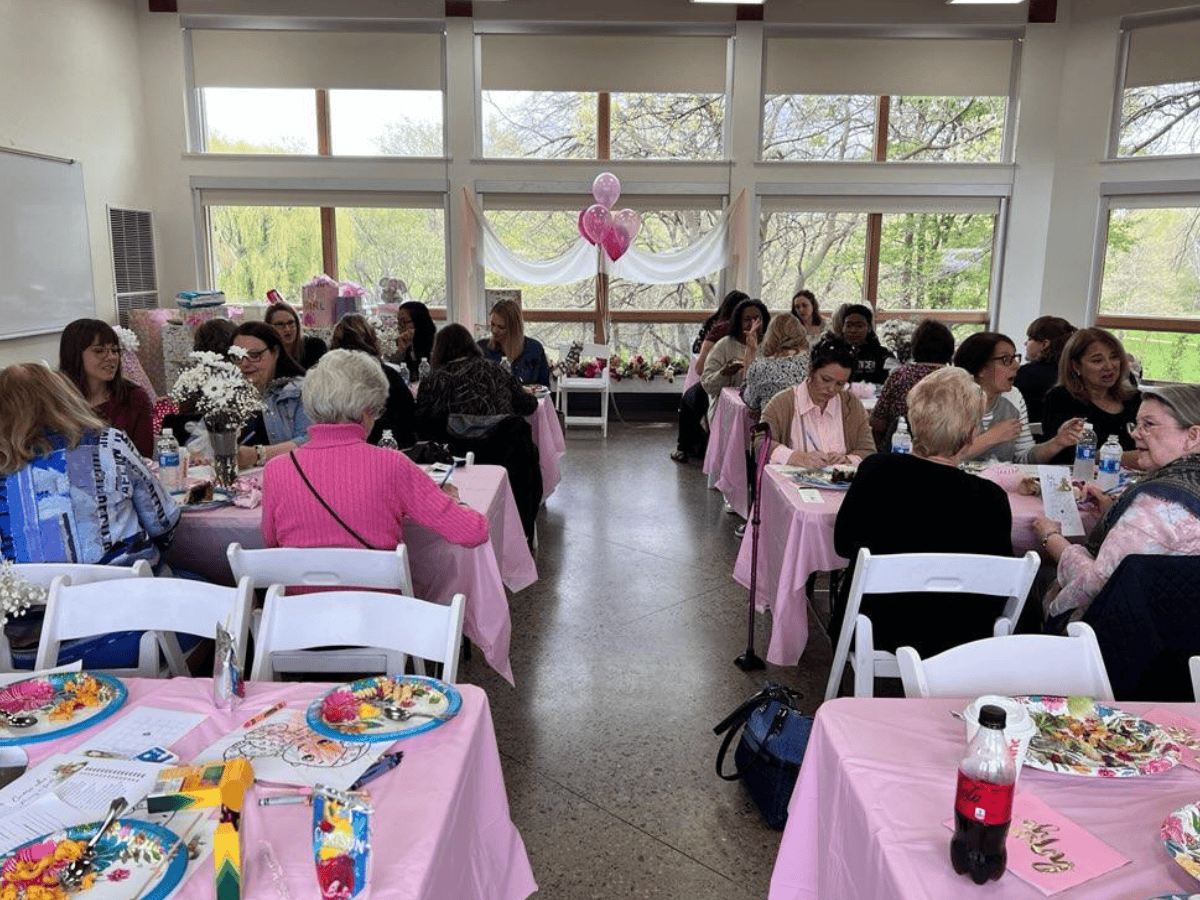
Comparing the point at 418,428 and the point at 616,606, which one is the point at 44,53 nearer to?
the point at 418,428

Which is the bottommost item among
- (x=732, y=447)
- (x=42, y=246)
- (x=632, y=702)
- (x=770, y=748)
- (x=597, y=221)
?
(x=632, y=702)

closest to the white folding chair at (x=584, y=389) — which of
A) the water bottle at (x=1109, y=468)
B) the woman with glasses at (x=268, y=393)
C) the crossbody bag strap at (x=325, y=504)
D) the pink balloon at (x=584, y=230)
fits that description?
the pink balloon at (x=584, y=230)

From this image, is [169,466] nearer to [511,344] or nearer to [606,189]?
[511,344]

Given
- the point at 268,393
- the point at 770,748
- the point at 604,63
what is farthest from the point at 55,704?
the point at 604,63

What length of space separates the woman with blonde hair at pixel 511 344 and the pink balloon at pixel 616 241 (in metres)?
2.47

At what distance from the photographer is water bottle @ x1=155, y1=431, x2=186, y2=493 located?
305 centimetres

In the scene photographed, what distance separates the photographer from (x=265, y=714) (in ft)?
5.11

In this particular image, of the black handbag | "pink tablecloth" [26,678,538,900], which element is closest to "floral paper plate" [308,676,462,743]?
"pink tablecloth" [26,678,538,900]

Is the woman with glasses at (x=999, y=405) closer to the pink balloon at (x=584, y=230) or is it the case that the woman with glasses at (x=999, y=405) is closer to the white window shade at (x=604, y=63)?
the pink balloon at (x=584, y=230)

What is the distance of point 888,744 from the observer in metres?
1.49

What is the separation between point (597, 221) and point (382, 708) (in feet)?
22.4

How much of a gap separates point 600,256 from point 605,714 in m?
6.09

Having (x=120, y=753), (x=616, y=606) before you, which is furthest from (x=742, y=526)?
(x=120, y=753)

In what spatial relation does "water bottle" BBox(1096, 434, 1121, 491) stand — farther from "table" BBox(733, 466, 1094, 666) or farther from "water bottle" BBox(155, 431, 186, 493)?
"water bottle" BBox(155, 431, 186, 493)
